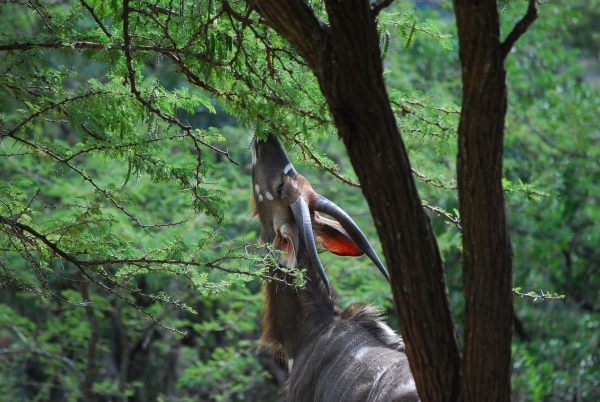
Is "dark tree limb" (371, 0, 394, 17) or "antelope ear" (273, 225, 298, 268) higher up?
"dark tree limb" (371, 0, 394, 17)

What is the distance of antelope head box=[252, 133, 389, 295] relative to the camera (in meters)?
4.57

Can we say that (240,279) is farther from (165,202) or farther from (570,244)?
(570,244)

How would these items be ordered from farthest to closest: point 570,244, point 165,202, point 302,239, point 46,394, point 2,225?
1. point 570,244
2. point 46,394
3. point 165,202
4. point 302,239
5. point 2,225

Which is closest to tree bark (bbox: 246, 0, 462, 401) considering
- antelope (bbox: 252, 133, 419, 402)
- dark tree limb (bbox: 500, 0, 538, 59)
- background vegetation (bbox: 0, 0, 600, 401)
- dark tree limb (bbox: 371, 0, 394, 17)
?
dark tree limb (bbox: 371, 0, 394, 17)

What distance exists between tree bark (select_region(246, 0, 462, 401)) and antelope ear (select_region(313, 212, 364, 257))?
232cm

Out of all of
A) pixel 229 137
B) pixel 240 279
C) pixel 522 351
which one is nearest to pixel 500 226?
→ pixel 240 279

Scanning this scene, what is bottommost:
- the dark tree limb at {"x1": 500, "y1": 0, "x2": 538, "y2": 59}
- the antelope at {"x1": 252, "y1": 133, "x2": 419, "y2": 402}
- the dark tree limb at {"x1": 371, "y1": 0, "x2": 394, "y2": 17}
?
the antelope at {"x1": 252, "y1": 133, "x2": 419, "y2": 402}

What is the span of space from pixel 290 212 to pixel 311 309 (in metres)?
0.66

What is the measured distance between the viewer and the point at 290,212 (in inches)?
188

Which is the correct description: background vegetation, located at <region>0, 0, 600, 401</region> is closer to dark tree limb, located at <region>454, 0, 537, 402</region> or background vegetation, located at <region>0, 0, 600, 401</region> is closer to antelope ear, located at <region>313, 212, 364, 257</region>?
antelope ear, located at <region>313, 212, 364, 257</region>

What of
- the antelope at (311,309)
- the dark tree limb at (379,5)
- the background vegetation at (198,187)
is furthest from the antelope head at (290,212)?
the dark tree limb at (379,5)

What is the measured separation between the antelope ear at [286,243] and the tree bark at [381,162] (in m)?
2.09

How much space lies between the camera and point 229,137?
375 inches

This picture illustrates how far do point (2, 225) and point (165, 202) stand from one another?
4.32 metres
